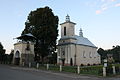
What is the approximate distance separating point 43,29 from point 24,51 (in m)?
6.88

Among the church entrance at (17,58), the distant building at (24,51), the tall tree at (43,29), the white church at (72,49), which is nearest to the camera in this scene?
the distant building at (24,51)

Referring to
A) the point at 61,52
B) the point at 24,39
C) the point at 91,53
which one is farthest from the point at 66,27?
the point at 24,39

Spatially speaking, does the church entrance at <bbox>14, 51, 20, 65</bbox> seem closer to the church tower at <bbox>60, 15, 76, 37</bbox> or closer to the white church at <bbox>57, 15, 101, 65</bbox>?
the white church at <bbox>57, 15, 101, 65</bbox>

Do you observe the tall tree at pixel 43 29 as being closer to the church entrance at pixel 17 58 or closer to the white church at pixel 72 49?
the church entrance at pixel 17 58

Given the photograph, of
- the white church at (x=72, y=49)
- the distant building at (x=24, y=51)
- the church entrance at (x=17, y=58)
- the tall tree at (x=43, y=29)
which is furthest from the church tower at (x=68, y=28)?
the church entrance at (x=17, y=58)

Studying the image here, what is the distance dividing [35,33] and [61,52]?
12.6 meters

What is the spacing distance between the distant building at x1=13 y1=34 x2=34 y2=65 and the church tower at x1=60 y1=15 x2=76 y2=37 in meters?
15.2

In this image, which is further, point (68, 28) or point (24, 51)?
point (68, 28)

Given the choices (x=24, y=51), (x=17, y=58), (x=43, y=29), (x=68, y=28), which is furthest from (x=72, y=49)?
(x=17, y=58)

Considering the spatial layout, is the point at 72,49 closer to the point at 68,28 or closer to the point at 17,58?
the point at 68,28

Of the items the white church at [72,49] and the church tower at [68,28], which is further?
the church tower at [68,28]

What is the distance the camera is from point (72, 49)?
47656 mm

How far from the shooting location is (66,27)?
51500mm

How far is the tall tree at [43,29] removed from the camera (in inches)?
1581
